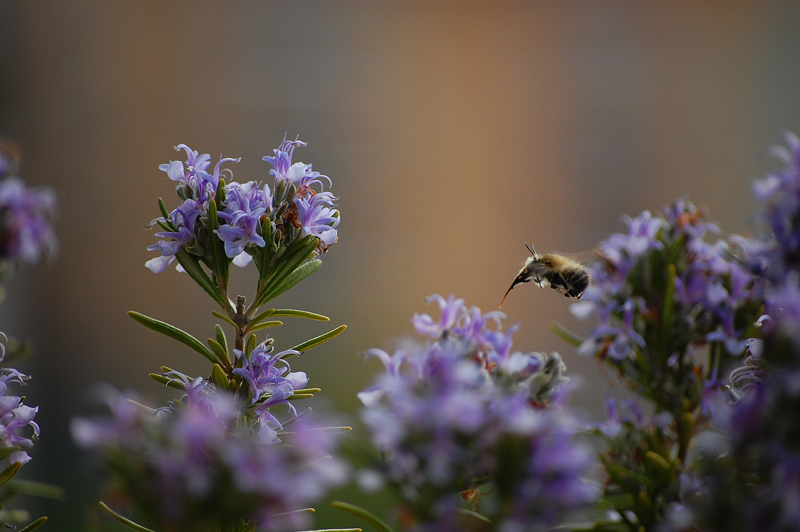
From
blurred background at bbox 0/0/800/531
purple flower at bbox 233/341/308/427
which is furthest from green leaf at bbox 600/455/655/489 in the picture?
blurred background at bbox 0/0/800/531

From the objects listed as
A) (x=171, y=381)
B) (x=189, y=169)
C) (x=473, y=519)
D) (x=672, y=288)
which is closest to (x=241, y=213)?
(x=189, y=169)

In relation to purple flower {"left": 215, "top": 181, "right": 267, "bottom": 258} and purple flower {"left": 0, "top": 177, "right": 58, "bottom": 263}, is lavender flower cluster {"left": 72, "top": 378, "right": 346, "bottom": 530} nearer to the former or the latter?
purple flower {"left": 0, "top": 177, "right": 58, "bottom": 263}

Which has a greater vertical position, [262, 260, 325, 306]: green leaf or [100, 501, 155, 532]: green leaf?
[262, 260, 325, 306]: green leaf

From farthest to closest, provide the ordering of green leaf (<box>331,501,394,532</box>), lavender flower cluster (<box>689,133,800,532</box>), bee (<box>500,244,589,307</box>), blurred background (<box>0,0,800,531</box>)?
blurred background (<box>0,0,800,531</box>) < bee (<box>500,244,589,307</box>) < green leaf (<box>331,501,394,532</box>) < lavender flower cluster (<box>689,133,800,532</box>)

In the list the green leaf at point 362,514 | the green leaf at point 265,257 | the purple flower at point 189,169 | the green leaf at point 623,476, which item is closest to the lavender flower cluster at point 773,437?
the green leaf at point 623,476

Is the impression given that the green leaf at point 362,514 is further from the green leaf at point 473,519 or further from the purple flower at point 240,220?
the purple flower at point 240,220

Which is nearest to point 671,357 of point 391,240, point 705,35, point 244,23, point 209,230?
point 209,230

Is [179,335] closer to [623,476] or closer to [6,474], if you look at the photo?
[6,474]
